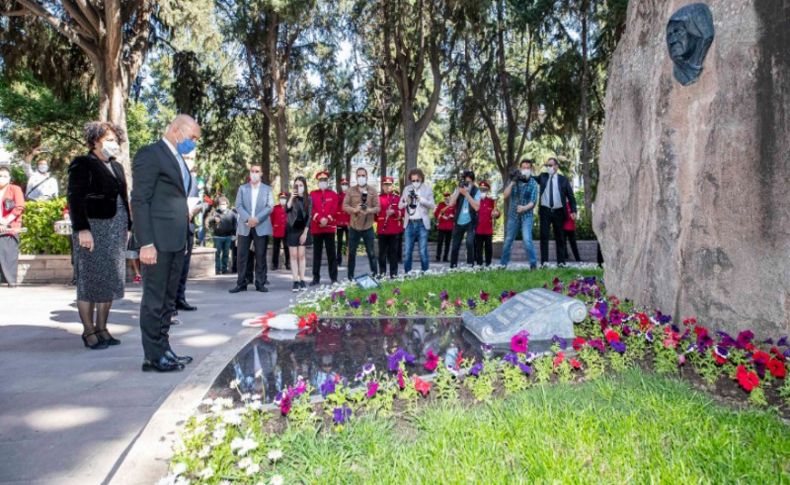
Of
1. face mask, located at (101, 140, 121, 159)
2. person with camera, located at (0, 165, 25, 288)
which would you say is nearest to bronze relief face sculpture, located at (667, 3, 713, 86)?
face mask, located at (101, 140, 121, 159)

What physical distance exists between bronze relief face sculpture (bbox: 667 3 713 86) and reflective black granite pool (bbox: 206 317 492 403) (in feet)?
8.69

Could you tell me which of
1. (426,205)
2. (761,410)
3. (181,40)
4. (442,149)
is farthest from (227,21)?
(761,410)

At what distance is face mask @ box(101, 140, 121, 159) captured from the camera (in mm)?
5441

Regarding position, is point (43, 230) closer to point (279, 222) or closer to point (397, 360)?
point (279, 222)

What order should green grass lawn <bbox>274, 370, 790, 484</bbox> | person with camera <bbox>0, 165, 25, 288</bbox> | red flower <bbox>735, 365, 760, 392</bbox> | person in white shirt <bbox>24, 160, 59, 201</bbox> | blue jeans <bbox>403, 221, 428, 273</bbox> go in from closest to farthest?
green grass lawn <bbox>274, 370, 790, 484</bbox> → red flower <bbox>735, 365, 760, 392</bbox> → person with camera <bbox>0, 165, 25, 288</bbox> → blue jeans <bbox>403, 221, 428, 273</bbox> → person in white shirt <bbox>24, 160, 59, 201</bbox>

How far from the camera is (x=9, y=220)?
33.0ft

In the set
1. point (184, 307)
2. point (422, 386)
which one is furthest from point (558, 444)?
point (184, 307)

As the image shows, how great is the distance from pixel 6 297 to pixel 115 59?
19.9 feet

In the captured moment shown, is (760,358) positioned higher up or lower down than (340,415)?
higher up

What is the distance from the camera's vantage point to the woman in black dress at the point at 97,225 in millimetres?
5211

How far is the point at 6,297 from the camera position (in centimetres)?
909

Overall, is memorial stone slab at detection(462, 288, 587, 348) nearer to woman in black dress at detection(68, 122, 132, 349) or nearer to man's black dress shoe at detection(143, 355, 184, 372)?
man's black dress shoe at detection(143, 355, 184, 372)

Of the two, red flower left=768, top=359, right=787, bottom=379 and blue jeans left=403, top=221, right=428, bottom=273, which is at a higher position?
blue jeans left=403, top=221, right=428, bottom=273

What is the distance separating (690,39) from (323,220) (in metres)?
6.95
